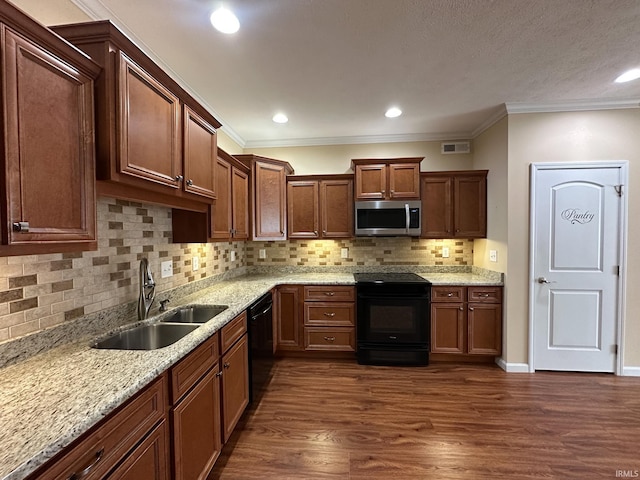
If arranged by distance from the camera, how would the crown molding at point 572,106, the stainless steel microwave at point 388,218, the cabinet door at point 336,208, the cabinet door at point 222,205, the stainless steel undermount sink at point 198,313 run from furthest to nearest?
the cabinet door at point 336,208 → the stainless steel microwave at point 388,218 → the crown molding at point 572,106 → the cabinet door at point 222,205 → the stainless steel undermount sink at point 198,313

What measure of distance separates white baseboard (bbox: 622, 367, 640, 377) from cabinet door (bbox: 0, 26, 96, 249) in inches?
170

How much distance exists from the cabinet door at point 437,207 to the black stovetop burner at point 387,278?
0.52 m

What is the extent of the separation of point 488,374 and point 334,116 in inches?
121

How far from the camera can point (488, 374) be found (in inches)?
107

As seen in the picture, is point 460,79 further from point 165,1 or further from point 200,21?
point 165,1

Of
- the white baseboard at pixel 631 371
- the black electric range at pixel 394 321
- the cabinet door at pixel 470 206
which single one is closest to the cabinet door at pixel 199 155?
the black electric range at pixel 394 321

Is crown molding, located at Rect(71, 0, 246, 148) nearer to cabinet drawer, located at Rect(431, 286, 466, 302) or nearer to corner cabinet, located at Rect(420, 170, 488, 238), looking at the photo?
corner cabinet, located at Rect(420, 170, 488, 238)

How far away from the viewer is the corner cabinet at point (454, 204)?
315 cm

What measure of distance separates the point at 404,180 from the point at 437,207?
0.51 metres

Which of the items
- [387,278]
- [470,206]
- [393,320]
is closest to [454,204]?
[470,206]

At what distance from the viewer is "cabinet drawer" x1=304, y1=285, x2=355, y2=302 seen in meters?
3.04

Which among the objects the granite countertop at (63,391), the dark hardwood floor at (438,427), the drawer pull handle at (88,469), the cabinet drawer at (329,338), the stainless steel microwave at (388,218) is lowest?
the dark hardwood floor at (438,427)

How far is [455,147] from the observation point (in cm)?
346
